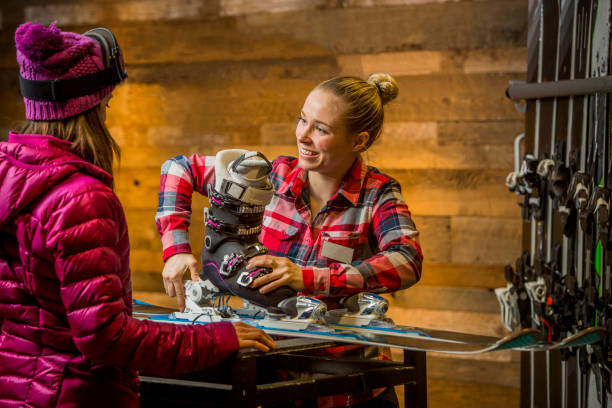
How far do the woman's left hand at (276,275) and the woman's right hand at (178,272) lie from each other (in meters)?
0.14

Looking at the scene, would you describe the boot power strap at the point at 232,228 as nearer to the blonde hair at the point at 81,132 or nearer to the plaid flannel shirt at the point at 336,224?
the plaid flannel shirt at the point at 336,224

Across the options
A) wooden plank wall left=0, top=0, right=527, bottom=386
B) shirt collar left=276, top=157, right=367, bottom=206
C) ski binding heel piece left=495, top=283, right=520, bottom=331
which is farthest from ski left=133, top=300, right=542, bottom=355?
wooden plank wall left=0, top=0, right=527, bottom=386

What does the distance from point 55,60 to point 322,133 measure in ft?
1.73

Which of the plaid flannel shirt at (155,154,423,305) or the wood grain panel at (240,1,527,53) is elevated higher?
the wood grain panel at (240,1,527,53)

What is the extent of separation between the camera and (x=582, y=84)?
168 centimetres

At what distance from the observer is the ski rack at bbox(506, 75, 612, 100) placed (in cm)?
157

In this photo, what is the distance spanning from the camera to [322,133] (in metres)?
→ 1.22

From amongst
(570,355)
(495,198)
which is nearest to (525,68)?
(495,198)

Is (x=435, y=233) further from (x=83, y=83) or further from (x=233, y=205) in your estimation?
(x=83, y=83)

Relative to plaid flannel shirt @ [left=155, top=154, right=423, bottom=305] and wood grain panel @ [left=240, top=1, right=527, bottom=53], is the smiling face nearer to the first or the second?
plaid flannel shirt @ [left=155, top=154, right=423, bottom=305]

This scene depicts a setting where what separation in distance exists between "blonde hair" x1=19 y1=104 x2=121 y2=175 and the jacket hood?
0.07 feet

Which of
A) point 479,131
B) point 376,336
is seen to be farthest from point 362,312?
point 479,131

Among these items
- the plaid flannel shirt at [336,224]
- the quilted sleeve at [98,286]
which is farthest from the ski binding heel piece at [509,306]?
the quilted sleeve at [98,286]

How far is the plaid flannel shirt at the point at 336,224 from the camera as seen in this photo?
1223mm
